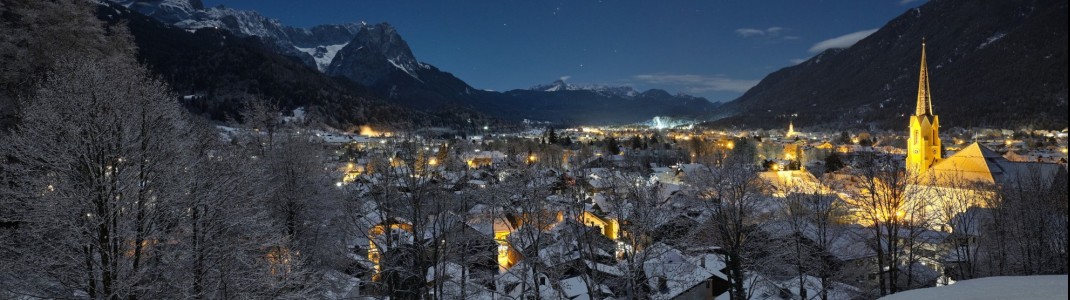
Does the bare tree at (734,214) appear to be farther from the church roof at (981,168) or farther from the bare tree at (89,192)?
the church roof at (981,168)

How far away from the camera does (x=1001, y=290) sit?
809 centimetres

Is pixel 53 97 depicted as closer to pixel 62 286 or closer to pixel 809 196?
pixel 62 286

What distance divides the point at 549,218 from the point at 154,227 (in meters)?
17.0

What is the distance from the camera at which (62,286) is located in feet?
37.2

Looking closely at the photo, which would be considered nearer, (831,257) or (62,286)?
(62,286)

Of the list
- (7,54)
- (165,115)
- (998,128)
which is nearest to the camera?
(165,115)

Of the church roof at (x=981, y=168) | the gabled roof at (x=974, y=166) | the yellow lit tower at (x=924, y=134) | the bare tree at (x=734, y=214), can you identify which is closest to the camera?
the bare tree at (x=734, y=214)

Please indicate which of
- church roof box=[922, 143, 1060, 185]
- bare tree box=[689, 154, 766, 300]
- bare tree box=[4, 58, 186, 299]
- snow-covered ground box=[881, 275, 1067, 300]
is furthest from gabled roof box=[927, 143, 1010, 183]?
bare tree box=[4, 58, 186, 299]

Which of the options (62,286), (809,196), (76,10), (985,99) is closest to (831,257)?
(809,196)

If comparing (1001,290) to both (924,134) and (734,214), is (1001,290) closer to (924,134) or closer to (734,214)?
(734,214)

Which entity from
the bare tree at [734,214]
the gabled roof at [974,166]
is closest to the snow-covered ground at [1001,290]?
the bare tree at [734,214]

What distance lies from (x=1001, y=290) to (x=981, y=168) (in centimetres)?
4701

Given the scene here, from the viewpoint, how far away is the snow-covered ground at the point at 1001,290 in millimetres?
7402

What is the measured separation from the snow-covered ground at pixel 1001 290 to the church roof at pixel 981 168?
40.2 meters
